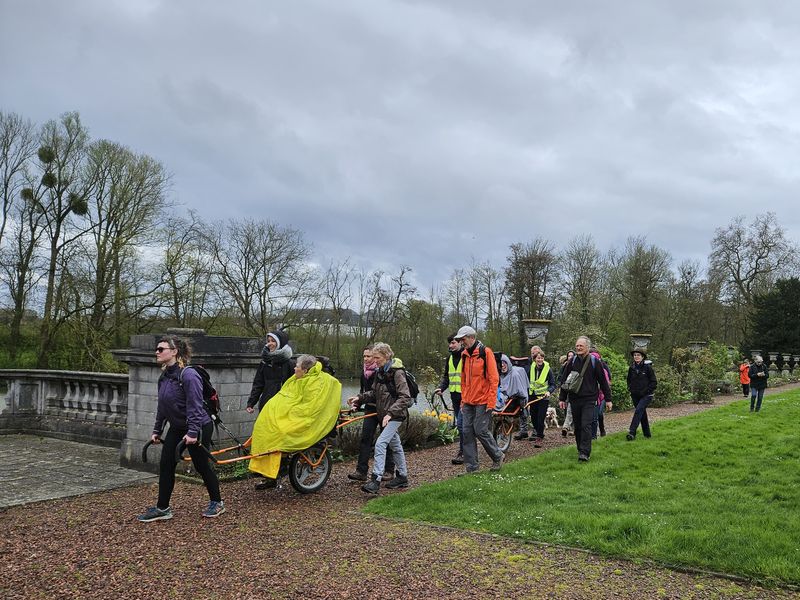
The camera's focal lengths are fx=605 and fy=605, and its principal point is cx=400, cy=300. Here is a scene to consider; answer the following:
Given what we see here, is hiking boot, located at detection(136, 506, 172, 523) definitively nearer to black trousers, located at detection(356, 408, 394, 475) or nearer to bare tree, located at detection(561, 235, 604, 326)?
black trousers, located at detection(356, 408, 394, 475)

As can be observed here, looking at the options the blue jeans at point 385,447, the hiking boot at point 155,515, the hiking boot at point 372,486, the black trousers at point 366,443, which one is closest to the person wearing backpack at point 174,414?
the hiking boot at point 155,515

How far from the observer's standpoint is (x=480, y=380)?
7465 mm

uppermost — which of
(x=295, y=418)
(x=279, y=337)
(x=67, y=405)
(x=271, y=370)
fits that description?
(x=279, y=337)

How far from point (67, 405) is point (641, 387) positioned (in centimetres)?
988

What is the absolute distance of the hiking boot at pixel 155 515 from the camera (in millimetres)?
5555

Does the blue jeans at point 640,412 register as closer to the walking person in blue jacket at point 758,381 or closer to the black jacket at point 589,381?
the black jacket at point 589,381

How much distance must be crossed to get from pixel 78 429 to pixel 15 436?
1404 millimetres

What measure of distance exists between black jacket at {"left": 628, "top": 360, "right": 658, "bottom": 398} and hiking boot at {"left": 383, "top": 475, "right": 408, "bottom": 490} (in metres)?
4.87

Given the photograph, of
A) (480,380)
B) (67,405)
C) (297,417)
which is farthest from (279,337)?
(67,405)

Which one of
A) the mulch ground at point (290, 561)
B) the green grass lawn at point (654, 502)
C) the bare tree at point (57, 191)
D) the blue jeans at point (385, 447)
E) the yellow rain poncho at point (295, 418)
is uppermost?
the bare tree at point (57, 191)

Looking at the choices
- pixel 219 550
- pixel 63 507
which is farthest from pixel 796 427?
pixel 63 507

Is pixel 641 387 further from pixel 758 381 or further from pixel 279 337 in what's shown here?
pixel 758 381

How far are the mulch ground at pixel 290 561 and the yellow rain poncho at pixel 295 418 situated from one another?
57 centimetres

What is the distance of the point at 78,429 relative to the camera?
401 inches
